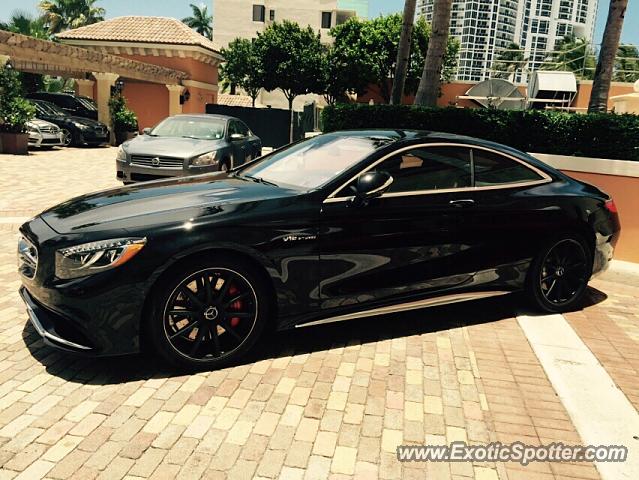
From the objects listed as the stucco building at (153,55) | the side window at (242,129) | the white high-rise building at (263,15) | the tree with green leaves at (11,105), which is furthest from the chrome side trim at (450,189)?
the white high-rise building at (263,15)

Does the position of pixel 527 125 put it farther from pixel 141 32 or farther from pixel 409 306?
pixel 141 32

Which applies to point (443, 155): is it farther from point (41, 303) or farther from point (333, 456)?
A: point (41, 303)

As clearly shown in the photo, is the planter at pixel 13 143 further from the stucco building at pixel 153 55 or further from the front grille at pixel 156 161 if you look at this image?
the stucco building at pixel 153 55

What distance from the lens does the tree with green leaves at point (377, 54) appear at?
37656mm

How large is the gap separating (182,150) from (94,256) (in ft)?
21.3

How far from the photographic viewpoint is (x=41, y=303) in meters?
3.46

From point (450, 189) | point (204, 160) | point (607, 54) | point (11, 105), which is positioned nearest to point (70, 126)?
point (11, 105)

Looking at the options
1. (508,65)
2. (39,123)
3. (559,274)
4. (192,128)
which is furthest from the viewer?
(508,65)

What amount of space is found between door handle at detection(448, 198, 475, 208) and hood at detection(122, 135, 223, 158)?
237 inches

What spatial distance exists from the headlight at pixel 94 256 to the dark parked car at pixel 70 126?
63.7 feet

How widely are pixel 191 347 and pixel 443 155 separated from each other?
2547 mm

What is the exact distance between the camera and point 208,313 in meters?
3.55

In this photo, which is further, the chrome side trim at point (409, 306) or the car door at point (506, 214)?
the car door at point (506, 214)

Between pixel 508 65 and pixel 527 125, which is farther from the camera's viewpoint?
pixel 508 65
